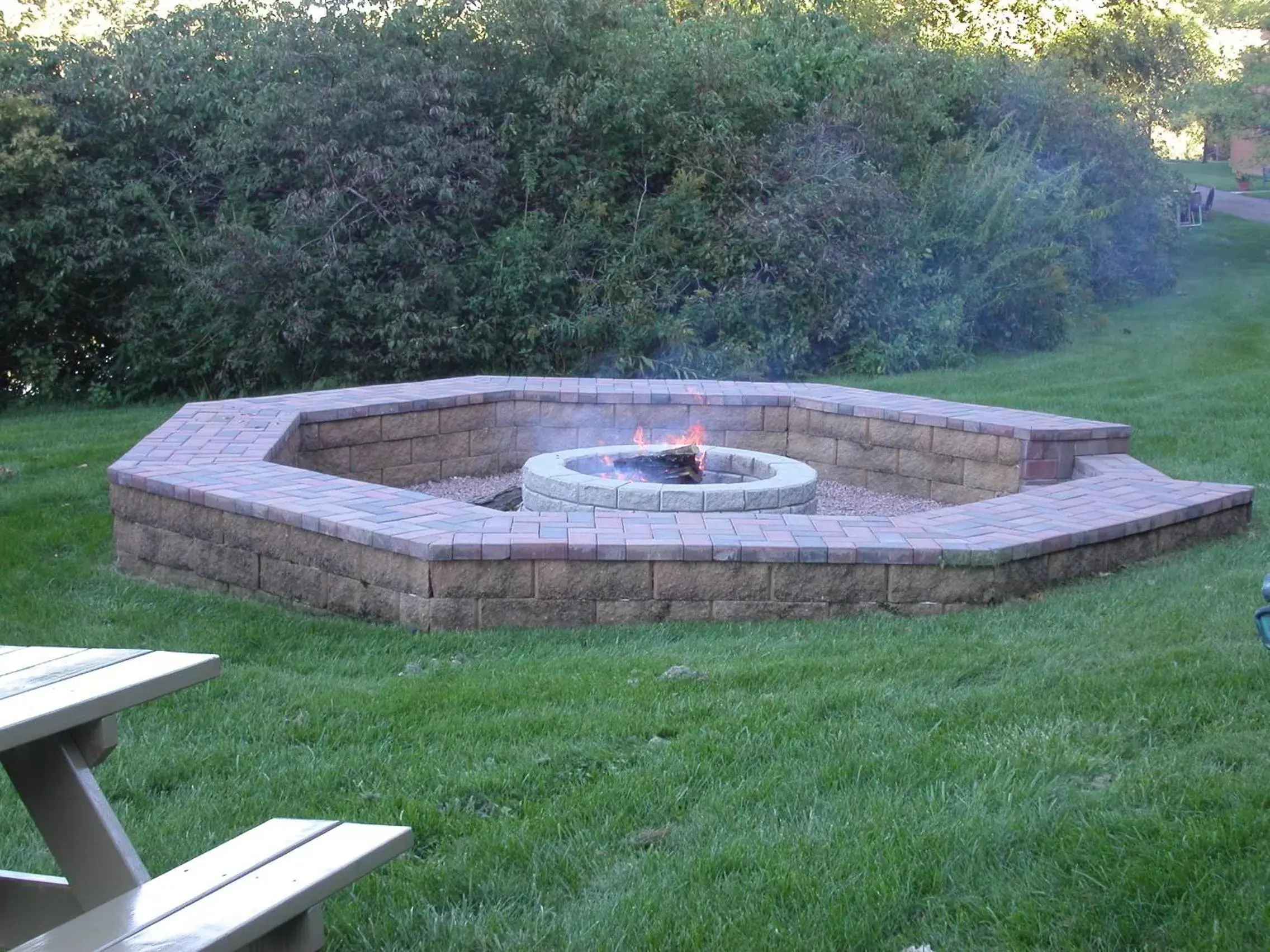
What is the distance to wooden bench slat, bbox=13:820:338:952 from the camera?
2062mm

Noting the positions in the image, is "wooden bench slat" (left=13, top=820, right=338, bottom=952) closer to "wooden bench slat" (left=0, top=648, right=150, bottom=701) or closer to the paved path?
"wooden bench slat" (left=0, top=648, right=150, bottom=701)

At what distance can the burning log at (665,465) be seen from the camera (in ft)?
24.6

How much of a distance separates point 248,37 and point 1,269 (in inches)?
123

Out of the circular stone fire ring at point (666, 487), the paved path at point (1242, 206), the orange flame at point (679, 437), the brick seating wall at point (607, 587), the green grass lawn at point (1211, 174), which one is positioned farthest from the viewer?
the green grass lawn at point (1211, 174)

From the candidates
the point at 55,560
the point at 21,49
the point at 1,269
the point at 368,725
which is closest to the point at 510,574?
the point at 368,725

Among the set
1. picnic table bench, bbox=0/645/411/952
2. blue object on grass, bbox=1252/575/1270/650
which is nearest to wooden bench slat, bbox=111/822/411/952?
picnic table bench, bbox=0/645/411/952

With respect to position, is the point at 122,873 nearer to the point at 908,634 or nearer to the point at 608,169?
the point at 908,634

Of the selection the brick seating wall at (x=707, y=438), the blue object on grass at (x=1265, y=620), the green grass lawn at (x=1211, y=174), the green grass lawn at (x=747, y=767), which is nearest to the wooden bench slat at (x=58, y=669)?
the green grass lawn at (x=747, y=767)

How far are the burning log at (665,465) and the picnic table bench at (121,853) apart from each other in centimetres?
508

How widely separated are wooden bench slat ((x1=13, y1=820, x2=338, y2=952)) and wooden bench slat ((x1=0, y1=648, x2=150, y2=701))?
371 mm

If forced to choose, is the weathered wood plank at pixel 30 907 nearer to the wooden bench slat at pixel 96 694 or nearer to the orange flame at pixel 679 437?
the wooden bench slat at pixel 96 694

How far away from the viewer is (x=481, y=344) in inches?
492

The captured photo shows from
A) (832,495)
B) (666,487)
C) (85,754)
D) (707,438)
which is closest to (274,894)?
(85,754)

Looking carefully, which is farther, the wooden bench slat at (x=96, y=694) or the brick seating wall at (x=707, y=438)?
the brick seating wall at (x=707, y=438)
